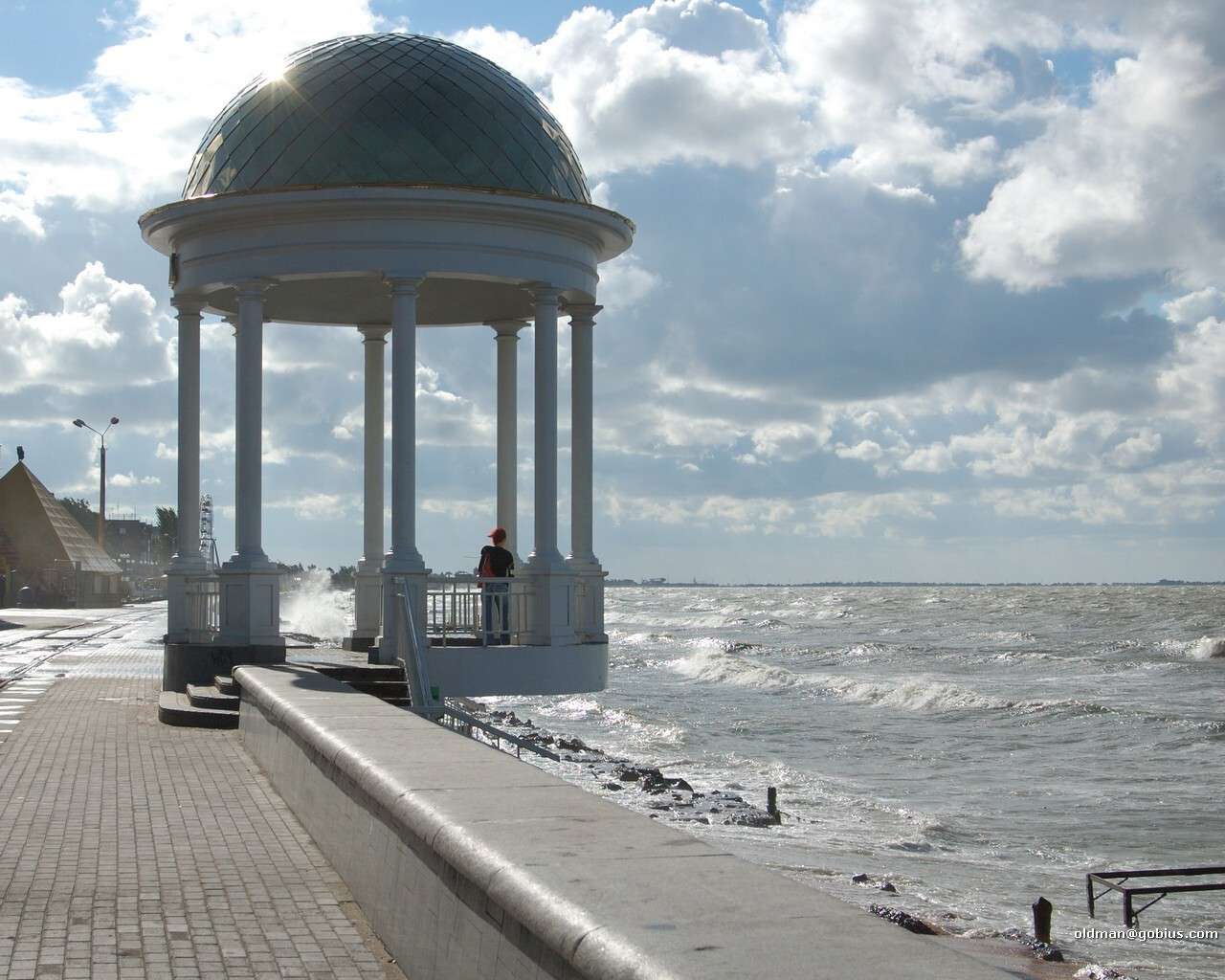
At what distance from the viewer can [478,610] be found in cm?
1761

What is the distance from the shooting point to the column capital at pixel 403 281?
55.8ft

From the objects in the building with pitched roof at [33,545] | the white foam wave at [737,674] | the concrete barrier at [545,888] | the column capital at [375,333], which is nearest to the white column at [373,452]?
the column capital at [375,333]

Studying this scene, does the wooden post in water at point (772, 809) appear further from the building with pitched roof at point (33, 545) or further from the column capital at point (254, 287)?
the building with pitched roof at point (33, 545)

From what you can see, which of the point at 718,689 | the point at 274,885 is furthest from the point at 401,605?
the point at 718,689

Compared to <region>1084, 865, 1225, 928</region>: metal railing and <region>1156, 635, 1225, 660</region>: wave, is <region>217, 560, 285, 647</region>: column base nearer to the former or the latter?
<region>1084, 865, 1225, 928</region>: metal railing

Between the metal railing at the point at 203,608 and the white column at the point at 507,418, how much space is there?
4115 mm

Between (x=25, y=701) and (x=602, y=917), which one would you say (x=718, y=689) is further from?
(x=602, y=917)

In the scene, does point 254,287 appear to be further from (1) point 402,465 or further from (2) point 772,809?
(2) point 772,809

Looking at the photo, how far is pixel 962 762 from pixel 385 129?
720 inches

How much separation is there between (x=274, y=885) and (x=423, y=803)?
1.67 meters

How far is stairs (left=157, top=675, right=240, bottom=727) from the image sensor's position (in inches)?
584

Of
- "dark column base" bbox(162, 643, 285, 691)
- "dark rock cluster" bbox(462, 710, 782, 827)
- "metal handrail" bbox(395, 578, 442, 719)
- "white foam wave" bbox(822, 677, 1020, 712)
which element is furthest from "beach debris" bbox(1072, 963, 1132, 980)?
"white foam wave" bbox(822, 677, 1020, 712)

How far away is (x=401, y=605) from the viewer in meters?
16.5

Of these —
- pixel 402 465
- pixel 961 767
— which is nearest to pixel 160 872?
pixel 402 465
